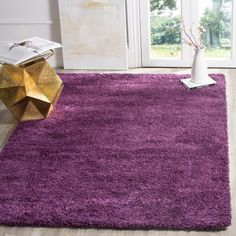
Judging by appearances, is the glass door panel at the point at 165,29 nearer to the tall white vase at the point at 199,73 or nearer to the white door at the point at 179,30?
the white door at the point at 179,30

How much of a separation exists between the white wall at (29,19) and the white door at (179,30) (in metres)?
0.58

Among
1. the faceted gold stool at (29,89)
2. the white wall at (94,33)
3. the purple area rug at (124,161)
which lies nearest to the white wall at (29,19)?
the white wall at (94,33)

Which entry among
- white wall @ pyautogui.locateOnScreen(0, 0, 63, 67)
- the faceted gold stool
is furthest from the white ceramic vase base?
white wall @ pyautogui.locateOnScreen(0, 0, 63, 67)

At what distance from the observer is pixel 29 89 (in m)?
3.21

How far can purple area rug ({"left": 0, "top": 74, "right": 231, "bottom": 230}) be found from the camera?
2379mm

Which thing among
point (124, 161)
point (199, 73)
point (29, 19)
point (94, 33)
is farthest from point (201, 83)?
point (29, 19)

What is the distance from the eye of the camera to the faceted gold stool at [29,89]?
10.5ft

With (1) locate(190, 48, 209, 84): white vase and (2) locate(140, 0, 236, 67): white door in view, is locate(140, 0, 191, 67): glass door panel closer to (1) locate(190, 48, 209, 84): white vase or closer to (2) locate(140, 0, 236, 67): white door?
(2) locate(140, 0, 236, 67): white door

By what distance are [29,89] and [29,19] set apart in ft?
3.19

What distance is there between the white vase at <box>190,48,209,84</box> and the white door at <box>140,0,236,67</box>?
0.39 meters

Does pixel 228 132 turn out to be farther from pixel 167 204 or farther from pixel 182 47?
pixel 182 47

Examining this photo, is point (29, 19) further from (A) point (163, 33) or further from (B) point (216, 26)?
(B) point (216, 26)

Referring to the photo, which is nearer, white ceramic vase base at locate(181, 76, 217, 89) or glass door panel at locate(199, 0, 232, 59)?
white ceramic vase base at locate(181, 76, 217, 89)

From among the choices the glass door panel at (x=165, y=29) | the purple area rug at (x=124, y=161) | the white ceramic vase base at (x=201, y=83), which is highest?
the glass door panel at (x=165, y=29)
